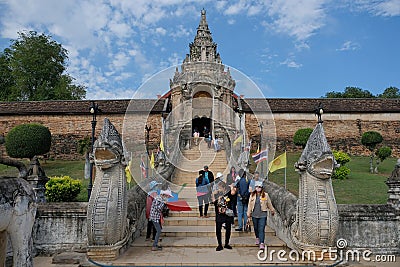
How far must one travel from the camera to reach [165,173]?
43.1ft

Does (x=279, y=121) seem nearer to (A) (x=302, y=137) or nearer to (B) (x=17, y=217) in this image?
(A) (x=302, y=137)

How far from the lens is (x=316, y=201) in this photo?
19.4 ft

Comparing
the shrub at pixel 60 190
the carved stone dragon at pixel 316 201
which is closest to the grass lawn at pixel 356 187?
the carved stone dragon at pixel 316 201

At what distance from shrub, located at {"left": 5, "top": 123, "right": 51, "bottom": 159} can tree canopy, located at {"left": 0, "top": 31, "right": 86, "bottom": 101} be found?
17.1 m

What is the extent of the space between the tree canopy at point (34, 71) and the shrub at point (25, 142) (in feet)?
56.0

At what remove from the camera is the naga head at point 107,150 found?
6027 millimetres

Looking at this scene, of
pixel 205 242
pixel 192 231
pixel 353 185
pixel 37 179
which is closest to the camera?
pixel 205 242

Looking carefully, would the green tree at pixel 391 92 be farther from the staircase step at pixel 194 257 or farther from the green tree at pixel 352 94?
the staircase step at pixel 194 257

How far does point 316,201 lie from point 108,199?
381 centimetres

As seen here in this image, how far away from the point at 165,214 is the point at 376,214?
516 cm

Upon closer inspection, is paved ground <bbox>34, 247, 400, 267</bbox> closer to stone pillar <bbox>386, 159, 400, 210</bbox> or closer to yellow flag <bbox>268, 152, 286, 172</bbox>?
stone pillar <bbox>386, 159, 400, 210</bbox>

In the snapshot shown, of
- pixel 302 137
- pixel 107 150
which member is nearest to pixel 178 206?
pixel 107 150

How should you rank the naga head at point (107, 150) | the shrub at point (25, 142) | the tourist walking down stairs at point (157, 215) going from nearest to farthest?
the naga head at point (107, 150), the tourist walking down stairs at point (157, 215), the shrub at point (25, 142)

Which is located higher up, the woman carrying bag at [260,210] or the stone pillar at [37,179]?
the stone pillar at [37,179]
